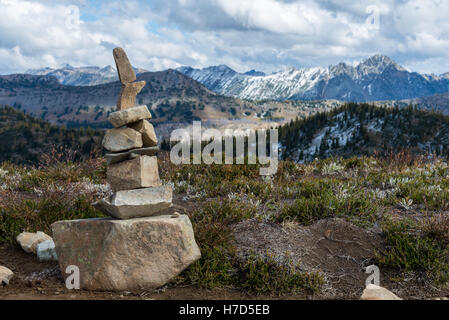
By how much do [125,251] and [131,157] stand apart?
176cm

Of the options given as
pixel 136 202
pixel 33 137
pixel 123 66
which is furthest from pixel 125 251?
pixel 33 137

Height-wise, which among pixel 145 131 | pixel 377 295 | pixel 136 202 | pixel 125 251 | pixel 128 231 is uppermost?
pixel 145 131

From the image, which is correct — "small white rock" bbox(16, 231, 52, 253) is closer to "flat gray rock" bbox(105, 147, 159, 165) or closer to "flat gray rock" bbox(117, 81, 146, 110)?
"flat gray rock" bbox(105, 147, 159, 165)

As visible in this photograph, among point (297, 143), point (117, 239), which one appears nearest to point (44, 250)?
point (117, 239)

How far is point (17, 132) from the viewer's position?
164125 mm

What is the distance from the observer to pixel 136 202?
5.76m

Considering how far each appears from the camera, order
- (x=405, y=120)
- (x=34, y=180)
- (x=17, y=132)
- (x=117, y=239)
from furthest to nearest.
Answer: (x=17, y=132)
(x=405, y=120)
(x=34, y=180)
(x=117, y=239)

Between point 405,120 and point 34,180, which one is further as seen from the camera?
point 405,120

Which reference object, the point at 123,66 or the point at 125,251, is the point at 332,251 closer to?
the point at 125,251

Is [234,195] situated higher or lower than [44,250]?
higher

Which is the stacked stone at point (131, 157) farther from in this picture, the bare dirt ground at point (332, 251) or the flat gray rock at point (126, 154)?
the bare dirt ground at point (332, 251)

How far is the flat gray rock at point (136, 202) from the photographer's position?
5648 millimetres
